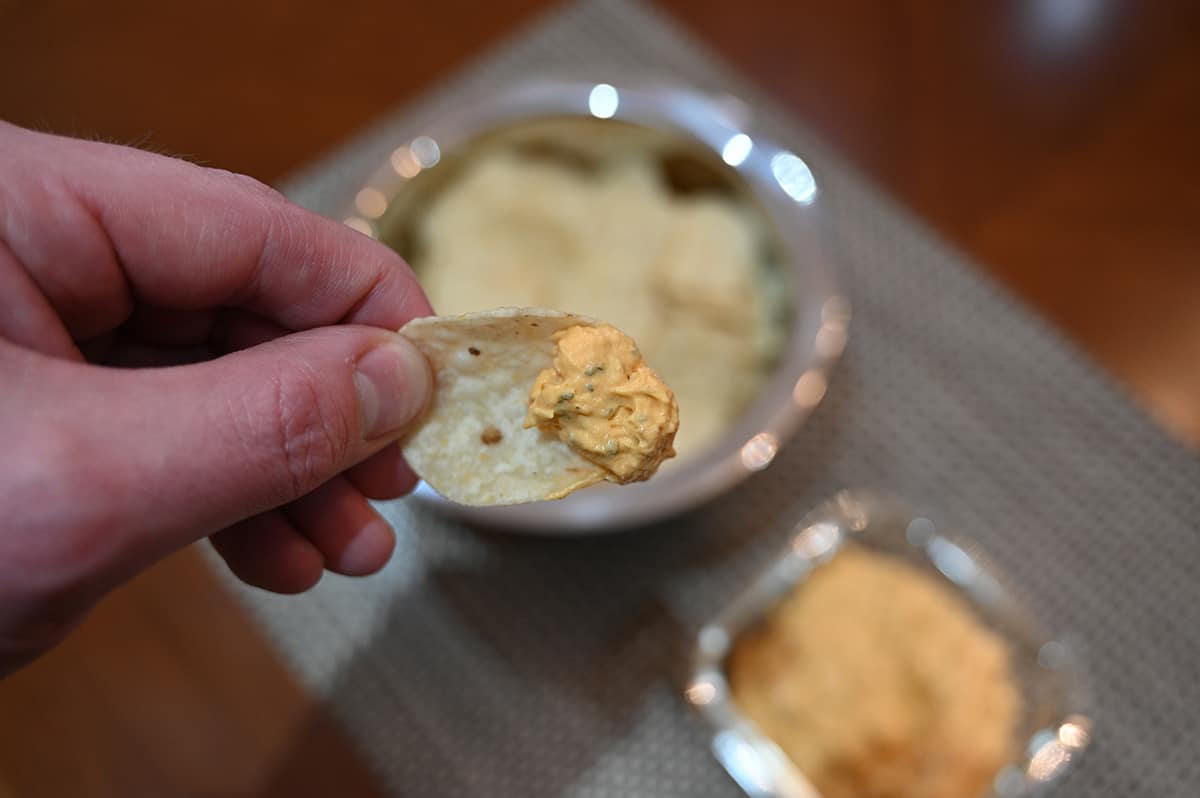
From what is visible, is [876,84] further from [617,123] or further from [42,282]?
[42,282]

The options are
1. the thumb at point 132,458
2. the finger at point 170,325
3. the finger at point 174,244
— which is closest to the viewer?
the thumb at point 132,458

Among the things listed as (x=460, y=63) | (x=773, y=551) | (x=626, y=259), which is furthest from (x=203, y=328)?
(x=460, y=63)

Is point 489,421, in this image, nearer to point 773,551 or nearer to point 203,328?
point 203,328

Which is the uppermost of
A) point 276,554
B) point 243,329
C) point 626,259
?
point 626,259

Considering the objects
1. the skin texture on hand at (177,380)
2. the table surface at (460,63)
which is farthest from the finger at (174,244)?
the table surface at (460,63)

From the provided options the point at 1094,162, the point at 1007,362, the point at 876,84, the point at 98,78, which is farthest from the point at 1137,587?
the point at 98,78

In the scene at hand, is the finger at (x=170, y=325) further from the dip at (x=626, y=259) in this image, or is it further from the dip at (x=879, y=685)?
the dip at (x=879, y=685)
